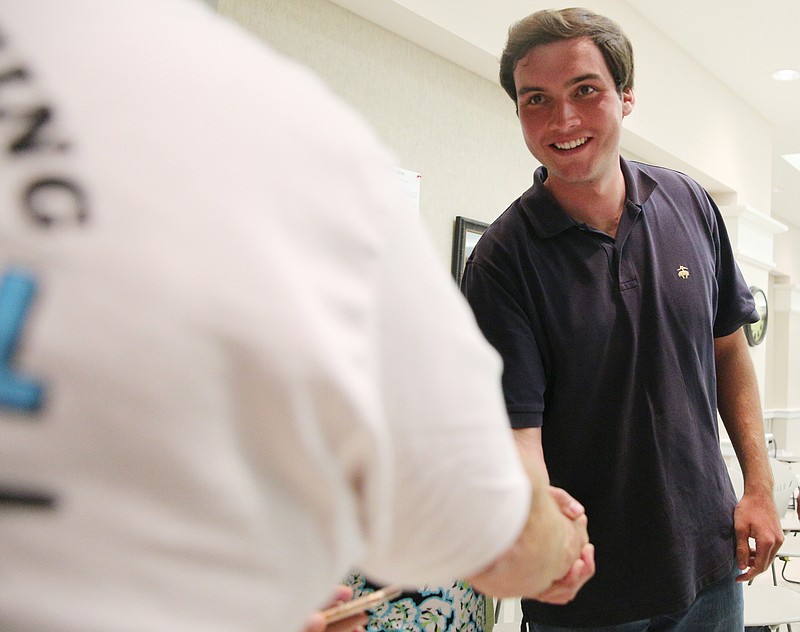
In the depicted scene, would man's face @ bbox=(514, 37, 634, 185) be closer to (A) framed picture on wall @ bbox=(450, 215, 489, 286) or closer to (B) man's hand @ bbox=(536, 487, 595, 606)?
(B) man's hand @ bbox=(536, 487, 595, 606)

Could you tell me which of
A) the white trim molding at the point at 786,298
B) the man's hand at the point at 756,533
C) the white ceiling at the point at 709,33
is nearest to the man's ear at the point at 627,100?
the man's hand at the point at 756,533

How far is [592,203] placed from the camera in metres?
1.46

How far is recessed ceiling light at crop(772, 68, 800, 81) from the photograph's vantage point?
4.57 meters

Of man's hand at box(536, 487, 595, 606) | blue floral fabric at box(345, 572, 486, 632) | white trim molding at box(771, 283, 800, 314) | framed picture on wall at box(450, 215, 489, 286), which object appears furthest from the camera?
white trim molding at box(771, 283, 800, 314)

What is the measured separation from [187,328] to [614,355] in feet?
3.77

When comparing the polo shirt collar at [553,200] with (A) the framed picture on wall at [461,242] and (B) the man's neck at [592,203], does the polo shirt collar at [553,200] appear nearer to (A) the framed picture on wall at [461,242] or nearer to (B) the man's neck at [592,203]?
(B) the man's neck at [592,203]

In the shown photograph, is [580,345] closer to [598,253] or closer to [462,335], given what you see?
[598,253]

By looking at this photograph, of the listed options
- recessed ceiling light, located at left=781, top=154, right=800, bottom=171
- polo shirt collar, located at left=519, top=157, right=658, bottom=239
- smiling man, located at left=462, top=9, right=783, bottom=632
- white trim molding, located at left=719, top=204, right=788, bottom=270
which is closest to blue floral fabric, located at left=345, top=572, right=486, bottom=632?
smiling man, located at left=462, top=9, right=783, bottom=632

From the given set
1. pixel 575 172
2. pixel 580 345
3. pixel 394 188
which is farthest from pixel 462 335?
pixel 575 172

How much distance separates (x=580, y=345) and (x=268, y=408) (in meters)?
1.08

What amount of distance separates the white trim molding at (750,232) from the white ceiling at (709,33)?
80 cm

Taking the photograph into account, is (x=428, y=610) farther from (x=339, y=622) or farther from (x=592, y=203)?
(x=339, y=622)

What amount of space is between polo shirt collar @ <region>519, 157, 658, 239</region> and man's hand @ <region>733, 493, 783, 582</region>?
25.1 inches

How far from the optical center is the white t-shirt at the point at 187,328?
0.92ft
